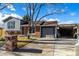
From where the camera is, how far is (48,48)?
225 inches

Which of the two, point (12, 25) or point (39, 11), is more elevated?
point (39, 11)

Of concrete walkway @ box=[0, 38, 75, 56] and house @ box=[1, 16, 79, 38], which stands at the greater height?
house @ box=[1, 16, 79, 38]

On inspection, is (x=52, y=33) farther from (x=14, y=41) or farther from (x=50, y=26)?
(x=14, y=41)

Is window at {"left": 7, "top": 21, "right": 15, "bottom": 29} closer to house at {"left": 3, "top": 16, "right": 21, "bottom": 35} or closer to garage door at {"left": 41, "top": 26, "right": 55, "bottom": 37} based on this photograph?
house at {"left": 3, "top": 16, "right": 21, "bottom": 35}

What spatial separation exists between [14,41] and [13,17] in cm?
42

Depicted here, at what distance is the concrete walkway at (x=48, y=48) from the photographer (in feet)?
18.4

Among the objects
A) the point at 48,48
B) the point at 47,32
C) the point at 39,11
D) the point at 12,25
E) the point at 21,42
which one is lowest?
the point at 48,48

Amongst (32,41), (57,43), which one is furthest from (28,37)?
(57,43)

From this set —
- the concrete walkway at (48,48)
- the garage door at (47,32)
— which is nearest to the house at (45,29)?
the garage door at (47,32)

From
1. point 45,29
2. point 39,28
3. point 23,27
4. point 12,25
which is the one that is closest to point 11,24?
point 12,25

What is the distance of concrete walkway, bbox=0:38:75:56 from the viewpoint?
5.62 m

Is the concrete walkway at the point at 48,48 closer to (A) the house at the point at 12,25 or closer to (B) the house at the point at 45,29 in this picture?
(B) the house at the point at 45,29

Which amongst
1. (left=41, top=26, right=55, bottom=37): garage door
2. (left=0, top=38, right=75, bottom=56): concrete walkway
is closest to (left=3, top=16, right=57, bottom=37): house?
(left=41, top=26, right=55, bottom=37): garage door

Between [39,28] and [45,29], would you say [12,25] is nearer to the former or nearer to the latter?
[39,28]
